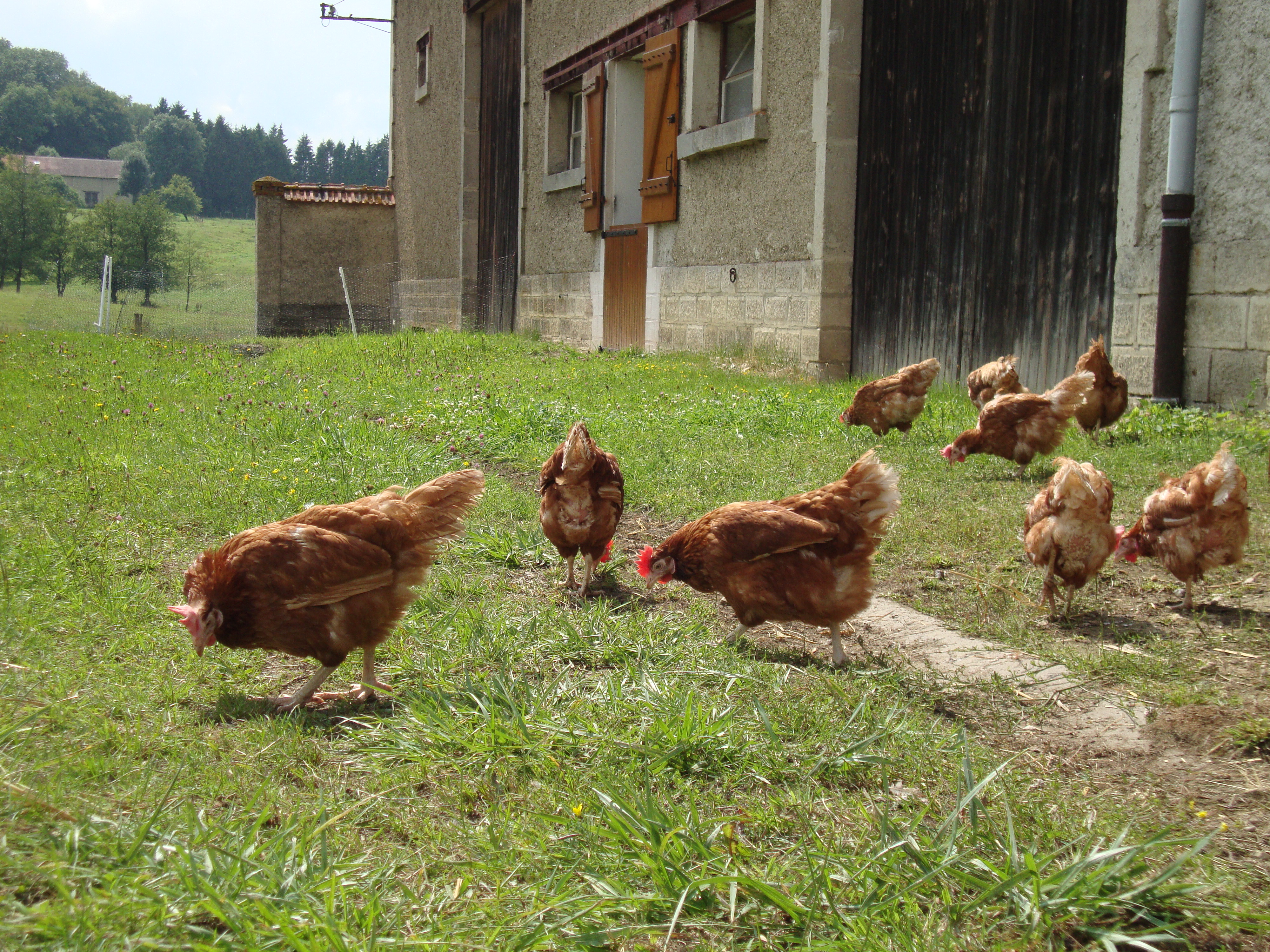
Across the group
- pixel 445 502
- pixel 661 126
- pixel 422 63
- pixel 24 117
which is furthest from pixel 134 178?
pixel 445 502

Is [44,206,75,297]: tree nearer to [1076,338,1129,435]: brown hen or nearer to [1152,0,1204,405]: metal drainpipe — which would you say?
[1076,338,1129,435]: brown hen

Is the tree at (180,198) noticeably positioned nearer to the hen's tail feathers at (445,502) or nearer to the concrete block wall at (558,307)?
the concrete block wall at (558,307)

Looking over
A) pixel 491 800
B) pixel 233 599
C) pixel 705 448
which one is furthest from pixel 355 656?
pixel 705 448

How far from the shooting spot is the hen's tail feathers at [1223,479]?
13.0 feet

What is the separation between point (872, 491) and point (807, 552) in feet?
1.20

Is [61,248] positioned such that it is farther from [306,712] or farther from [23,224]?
[306,712]

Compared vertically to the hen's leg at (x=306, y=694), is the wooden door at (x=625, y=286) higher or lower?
higher

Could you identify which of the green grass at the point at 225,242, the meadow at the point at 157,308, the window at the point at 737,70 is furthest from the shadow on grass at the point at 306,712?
the green grass at the point at 225,242

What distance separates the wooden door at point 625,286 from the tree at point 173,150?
323 ft

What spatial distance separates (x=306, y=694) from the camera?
314cm

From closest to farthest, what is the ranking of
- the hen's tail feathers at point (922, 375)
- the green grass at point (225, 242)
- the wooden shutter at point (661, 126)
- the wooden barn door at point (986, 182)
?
the hen's tail feathers at point (922, 375) < the wooden barn door at point (986, 182) < the wooden shutter at point (661, 126) < the green grass at point (225, 242)

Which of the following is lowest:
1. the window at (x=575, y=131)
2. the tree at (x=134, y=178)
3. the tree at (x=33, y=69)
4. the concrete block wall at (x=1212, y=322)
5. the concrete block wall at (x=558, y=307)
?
the concrete block wall at (x=1212, y=322)

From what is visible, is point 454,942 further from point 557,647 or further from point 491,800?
point 557,647

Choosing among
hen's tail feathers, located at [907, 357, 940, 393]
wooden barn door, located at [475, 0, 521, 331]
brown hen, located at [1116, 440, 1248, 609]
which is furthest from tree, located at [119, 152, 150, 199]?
brown hen, located at [1116, 440, 1248, 609]
